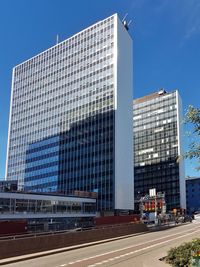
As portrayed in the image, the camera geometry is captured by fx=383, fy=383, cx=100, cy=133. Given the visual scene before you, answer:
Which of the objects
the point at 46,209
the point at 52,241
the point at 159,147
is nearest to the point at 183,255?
the point at 52,241

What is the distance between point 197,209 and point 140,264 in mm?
165890

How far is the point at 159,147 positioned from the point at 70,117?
52669 mm

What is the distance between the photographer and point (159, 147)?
6476 inches

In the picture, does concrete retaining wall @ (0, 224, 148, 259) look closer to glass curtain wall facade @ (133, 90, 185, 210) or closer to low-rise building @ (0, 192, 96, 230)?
low-rise building @ (0, 192, 96, 230)

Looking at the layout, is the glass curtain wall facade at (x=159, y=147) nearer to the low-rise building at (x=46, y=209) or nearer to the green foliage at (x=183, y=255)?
the low-rise building at (x=46, y=209)

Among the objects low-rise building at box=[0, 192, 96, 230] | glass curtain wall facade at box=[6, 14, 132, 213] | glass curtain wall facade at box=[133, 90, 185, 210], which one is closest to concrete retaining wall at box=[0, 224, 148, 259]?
low-rise building at box=[0, 192, 96, 230]

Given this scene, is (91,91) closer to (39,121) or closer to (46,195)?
(39,121)

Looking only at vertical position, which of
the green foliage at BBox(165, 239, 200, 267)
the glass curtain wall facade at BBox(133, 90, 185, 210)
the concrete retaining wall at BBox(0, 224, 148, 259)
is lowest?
the concrete retaining wall at BBox(0, 224, 148, 259)

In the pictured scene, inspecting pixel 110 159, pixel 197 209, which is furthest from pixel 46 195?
pixel 197 209

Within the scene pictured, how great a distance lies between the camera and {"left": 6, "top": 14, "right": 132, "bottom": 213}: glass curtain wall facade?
374 ft

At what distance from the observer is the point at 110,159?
110125mm

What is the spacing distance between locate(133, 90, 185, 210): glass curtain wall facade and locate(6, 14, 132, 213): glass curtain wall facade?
44.2 m

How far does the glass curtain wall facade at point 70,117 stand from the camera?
114 metres

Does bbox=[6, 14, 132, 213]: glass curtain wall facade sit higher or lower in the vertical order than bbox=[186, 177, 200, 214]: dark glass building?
higher
